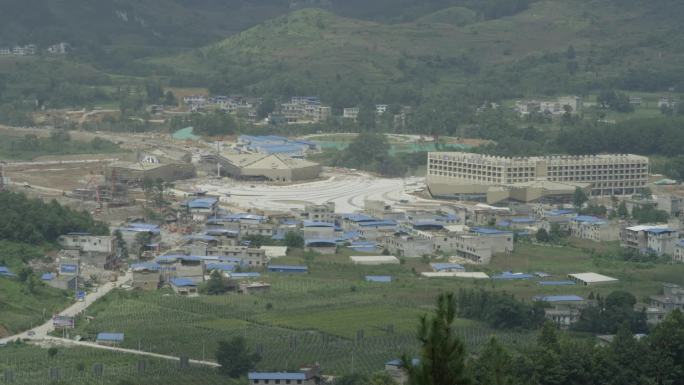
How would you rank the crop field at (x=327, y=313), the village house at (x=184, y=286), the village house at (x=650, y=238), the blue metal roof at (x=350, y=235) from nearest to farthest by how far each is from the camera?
the crop field at (x=327, y=313), the village house at (x=184, y=286), the village house at (x=650, y=238), the blue metal roof at (x=350, y=235)

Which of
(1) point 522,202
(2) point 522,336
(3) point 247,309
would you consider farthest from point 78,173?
(2) point 522,336

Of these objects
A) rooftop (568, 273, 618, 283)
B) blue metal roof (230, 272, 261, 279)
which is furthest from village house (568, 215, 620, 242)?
blue metal roof (230, 272, 261, 279)

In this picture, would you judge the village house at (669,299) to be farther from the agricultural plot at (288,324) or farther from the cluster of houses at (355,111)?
the cluster of houses at (355,111)

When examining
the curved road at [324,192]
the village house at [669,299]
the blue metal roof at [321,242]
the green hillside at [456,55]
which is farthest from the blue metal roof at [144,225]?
the green hillside at [456,55]

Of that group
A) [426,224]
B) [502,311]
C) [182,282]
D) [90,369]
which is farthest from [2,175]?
[90,369]

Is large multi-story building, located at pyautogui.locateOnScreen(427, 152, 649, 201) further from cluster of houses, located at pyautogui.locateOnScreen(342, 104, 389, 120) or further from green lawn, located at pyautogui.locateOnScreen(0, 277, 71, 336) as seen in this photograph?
green lawn, located at pyautogui.locateOnScreen(0, 277, 71, 336)

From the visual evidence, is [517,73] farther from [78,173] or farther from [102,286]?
[102,286]
